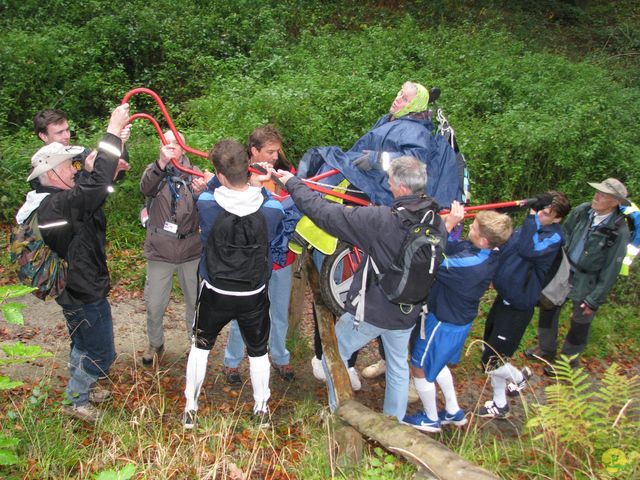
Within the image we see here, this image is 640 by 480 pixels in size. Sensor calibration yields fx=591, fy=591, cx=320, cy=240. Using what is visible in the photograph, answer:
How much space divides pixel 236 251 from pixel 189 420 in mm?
1237

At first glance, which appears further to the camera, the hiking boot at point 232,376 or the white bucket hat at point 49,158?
the hiking boot at point 232,376

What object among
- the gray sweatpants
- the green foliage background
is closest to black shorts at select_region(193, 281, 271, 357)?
the gray sweatpants

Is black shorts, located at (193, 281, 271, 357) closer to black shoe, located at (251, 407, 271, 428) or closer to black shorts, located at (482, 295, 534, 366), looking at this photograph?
black shoe, located at (251, 407, 271, 428)

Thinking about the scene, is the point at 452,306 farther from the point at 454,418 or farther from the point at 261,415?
the point at 261,415

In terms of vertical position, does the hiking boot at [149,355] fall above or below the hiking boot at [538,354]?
above

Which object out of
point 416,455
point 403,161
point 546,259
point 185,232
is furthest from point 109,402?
point 546,259

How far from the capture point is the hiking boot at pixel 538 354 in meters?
6.22

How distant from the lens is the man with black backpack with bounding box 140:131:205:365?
455cm

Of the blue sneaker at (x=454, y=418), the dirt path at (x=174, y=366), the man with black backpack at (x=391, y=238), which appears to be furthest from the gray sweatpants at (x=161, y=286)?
the blue sneaker at (x=454, y=418)

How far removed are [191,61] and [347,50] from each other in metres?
2.99

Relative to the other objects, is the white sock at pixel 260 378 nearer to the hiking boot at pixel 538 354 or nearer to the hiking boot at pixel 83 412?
the hiking boot at pixel 83 412

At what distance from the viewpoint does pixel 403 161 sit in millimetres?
3641

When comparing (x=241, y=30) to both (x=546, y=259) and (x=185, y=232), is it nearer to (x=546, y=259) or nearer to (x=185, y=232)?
(x=185, y=232)

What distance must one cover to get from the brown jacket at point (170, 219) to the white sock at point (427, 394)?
6.79 ft
